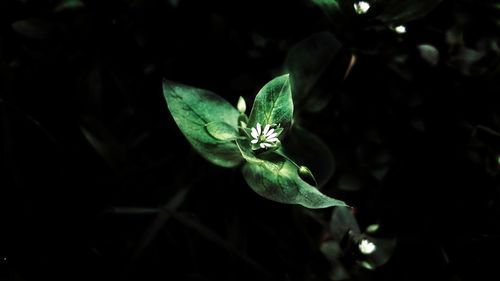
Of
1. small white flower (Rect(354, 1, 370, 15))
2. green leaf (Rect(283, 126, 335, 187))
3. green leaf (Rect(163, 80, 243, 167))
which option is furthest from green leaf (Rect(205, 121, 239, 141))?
small white flower (Rect(354, 1, 370, 15))

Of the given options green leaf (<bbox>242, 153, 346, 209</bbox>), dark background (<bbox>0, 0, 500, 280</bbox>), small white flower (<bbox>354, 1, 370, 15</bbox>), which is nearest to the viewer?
green leaf (<bbox>242, 153, 346, 209</bbox>)

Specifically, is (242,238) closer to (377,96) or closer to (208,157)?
(208,157)

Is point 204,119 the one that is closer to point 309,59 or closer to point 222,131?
point 222,131

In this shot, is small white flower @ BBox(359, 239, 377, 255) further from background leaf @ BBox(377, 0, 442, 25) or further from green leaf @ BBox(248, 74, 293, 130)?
background leaf @ BBox(377, 0, 442, 25)

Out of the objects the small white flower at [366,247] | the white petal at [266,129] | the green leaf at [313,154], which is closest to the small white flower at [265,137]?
the white petal at [266,129]

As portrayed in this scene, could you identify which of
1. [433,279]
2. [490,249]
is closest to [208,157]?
[433,279]

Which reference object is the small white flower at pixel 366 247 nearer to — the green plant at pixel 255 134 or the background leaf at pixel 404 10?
the green plant at pixel 255 134

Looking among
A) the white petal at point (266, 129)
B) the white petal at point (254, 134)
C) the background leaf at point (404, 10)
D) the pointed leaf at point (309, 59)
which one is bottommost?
the white petal at point (254, 134)
